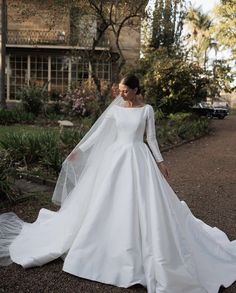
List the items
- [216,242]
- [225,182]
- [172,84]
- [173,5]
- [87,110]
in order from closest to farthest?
[216,242] → [225,182] → [173,5] → [172,84] → [87,110]

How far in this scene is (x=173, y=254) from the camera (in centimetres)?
400

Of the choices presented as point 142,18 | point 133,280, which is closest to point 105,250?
point 133,280

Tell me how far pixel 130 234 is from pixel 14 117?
15250mm

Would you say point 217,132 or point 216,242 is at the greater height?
point 216,242

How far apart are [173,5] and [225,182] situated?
35.0ft

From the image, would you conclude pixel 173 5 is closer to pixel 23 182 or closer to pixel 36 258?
pixel 23 182

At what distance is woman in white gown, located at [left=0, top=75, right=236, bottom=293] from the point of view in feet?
13.2

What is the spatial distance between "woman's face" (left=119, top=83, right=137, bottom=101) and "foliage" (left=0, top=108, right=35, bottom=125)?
559 inches

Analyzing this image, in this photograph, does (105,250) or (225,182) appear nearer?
(105,250)

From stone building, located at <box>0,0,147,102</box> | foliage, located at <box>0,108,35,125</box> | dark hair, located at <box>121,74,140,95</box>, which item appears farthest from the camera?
stone building, located at <box>0,0,147,102</box>

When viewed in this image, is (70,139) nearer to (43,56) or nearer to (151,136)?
(151,136)

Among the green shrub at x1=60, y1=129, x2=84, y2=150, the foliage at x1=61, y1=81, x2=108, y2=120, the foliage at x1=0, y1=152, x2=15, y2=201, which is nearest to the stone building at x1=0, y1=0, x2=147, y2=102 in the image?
the foliage at x1=61, y1=81, x2=108, y2=120

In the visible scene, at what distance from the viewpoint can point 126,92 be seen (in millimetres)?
4559

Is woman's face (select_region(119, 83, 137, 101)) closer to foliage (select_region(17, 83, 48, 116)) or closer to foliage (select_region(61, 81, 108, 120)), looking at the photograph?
foliage (select_region(61, 81, 108, 120))
